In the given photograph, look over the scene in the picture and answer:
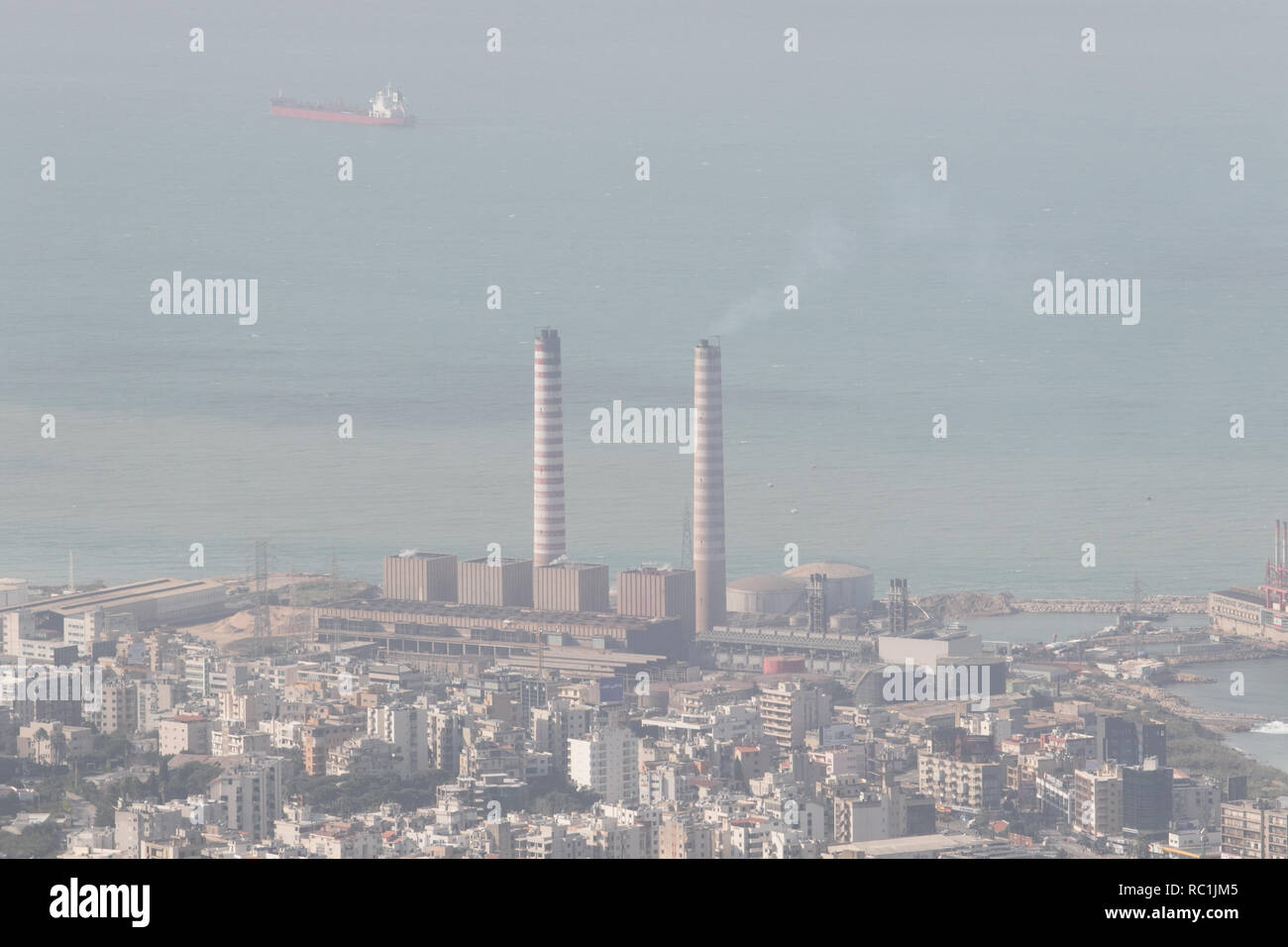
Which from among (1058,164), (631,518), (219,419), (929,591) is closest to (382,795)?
(929,591)

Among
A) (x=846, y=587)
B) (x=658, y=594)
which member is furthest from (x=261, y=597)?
(x=846, y=587)

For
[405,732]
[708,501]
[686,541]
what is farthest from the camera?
[686,541]

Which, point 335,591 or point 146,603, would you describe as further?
point 335,591
